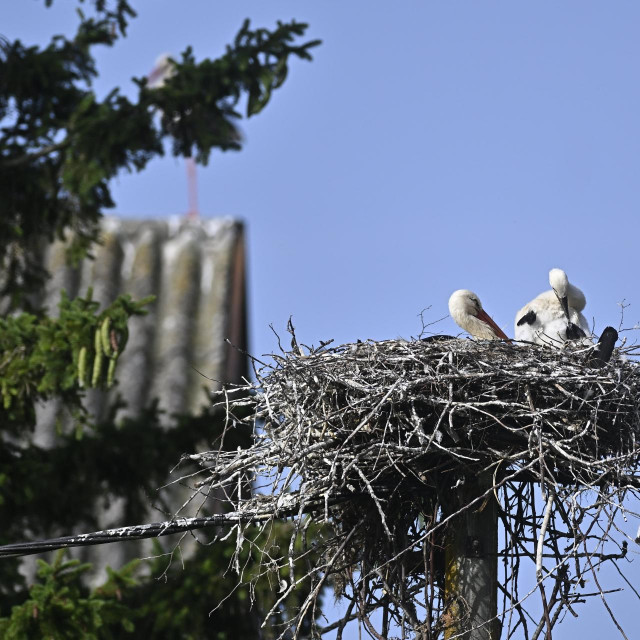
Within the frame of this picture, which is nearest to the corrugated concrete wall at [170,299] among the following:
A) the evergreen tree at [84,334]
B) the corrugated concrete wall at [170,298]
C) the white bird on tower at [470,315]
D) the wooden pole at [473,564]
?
the corrugated concrete wall at [170,298]

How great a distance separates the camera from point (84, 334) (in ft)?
29.7

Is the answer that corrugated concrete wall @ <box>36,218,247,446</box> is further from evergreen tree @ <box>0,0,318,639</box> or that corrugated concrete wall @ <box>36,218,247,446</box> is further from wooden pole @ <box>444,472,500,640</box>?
wooden pole @ <box>444,472,500,640</box>

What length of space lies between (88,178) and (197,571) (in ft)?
9.98

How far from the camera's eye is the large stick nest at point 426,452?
7004 mm

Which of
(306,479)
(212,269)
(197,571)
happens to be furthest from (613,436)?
(212,269)

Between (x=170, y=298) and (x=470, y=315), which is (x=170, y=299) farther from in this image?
(x=470, y=315)

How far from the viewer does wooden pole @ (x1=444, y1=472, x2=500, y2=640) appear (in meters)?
7.22

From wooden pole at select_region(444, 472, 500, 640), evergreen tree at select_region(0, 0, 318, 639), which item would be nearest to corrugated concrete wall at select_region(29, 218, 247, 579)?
evergreen tree at select_region(0, 0, 318, 639)

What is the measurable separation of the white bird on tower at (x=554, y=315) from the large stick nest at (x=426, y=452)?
1583 millimetres

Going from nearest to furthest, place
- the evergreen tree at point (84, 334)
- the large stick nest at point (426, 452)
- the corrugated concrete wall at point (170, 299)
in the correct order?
the large stick nest at point (426, 452) → the evergreen tree at point (84, 334) → the corrugated concrete wall at point (170, 299)

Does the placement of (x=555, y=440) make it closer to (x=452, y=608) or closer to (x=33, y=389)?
(x=452, y=608)

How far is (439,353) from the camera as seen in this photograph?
733cm

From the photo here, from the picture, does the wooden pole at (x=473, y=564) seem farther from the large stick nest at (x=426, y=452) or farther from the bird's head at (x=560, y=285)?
the bird's head at (x=560, y=285)

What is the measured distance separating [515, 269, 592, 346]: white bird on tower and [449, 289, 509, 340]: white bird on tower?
340mm
